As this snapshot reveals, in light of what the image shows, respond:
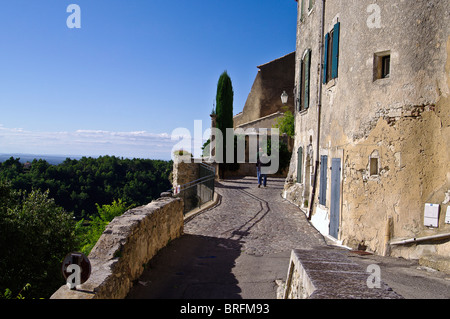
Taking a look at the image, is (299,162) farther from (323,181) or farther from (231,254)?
(231,254)

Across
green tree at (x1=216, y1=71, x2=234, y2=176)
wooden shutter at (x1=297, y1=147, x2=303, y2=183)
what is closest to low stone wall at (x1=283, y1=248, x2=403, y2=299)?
wooden shutter at (x1=297, y1=147, x2=303, y2=183)

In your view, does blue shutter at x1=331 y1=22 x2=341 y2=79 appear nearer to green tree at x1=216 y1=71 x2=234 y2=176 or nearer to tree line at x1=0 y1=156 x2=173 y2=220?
green tree at x1=216 y1=71 x2=234 y2=176

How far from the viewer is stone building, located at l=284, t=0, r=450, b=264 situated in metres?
6.83

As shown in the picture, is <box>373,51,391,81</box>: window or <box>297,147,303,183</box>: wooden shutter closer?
<box>373,51,391,81</box>: window

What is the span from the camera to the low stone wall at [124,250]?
13.4 feet

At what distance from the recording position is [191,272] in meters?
6.57

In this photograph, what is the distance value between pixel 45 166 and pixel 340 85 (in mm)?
37509

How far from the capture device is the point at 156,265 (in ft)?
22.1

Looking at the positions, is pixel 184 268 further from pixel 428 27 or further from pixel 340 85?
pixel 428 27

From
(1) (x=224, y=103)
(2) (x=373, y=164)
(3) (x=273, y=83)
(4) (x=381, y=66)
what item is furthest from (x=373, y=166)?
(3) (x=273, y=83)

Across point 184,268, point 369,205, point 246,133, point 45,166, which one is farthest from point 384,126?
point 45,166

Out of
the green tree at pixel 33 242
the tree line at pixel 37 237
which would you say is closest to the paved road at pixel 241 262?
the tree line at pixel 37 237

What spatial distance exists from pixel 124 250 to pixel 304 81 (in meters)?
10.6

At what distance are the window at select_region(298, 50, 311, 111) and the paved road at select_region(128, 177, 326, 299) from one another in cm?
390
